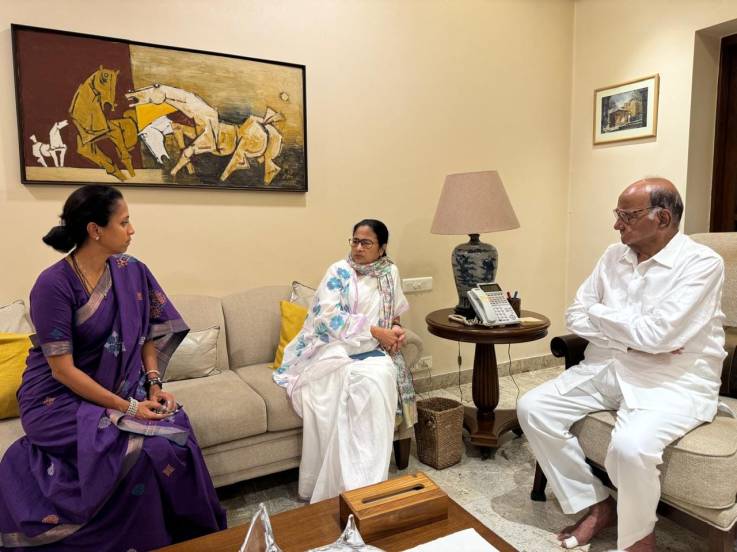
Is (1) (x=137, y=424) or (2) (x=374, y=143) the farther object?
(2) (x=374, y=143)

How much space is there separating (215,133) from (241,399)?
143cm

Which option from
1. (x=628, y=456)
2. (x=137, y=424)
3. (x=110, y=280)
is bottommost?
(x=628, y=456)

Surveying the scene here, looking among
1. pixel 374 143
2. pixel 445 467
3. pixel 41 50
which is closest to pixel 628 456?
pixel 445 467

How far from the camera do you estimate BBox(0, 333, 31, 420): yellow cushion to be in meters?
1.94

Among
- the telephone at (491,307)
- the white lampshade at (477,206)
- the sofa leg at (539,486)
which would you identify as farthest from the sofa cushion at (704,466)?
the white lampshade at (477,206)

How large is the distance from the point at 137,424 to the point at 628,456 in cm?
165

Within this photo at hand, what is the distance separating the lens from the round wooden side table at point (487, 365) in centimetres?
249

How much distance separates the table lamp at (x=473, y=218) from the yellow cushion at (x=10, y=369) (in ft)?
6.59

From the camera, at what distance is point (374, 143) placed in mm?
3219

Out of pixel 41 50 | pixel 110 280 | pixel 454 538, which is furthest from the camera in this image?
pixel 41 50

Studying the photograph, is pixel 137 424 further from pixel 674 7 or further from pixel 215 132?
pixel 674 7

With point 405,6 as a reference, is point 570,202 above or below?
below

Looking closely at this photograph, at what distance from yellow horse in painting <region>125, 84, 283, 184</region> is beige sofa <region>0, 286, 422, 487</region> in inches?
28.2

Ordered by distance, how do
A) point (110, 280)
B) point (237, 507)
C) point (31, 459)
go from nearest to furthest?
point (31, 459) → point (110, 280) → point (237, 507)
